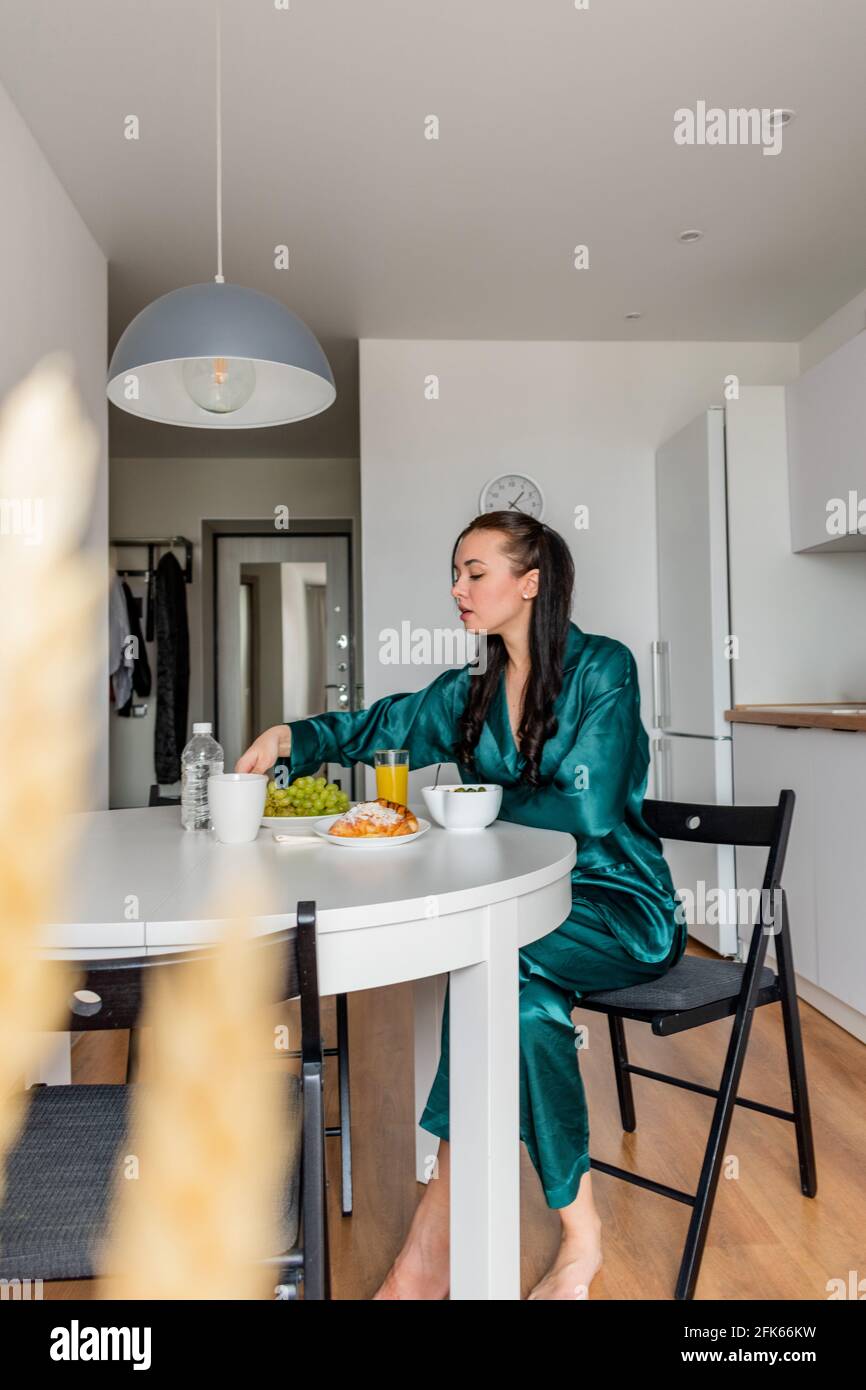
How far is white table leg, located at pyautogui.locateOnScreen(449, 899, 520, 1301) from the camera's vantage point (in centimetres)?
118

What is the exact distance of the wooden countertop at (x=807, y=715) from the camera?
2526 mm

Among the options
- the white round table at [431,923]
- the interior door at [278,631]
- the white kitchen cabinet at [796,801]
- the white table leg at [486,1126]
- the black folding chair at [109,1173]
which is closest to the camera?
the black folding chair at [109,1173]

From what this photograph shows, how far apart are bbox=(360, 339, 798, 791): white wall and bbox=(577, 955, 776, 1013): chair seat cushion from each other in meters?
2.22

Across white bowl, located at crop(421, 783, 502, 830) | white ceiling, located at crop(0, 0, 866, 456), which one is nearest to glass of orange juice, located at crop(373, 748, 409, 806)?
white bowl, located at crop(421, 783, 502, 830)

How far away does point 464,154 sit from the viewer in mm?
2559

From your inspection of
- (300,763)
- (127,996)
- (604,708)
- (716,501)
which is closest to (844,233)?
(716,501)

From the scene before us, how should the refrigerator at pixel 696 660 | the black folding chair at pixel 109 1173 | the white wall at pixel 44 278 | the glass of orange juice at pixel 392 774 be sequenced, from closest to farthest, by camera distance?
the black folding chair at pixel 109 1173, the glass of orange juice at pixel 392 774, the white wall at pixel 44 278, the refrigerator at pixel 696 660

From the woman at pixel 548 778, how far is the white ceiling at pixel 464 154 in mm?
1179

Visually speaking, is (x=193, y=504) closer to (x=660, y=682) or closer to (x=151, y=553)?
(x=151, y=553)

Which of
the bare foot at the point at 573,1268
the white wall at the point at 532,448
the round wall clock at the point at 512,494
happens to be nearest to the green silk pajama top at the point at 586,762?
the bare foot at the point at 573,1268

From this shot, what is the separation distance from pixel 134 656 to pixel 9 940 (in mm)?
5072

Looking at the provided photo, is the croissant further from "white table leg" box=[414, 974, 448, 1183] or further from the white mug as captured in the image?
"white table leg" box=[414, 974, 448, 1183]

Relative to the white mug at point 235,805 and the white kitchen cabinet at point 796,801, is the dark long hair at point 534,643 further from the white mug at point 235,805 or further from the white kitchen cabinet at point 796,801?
the white kitchen cabinet at point 796,801

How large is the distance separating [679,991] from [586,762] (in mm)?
410
